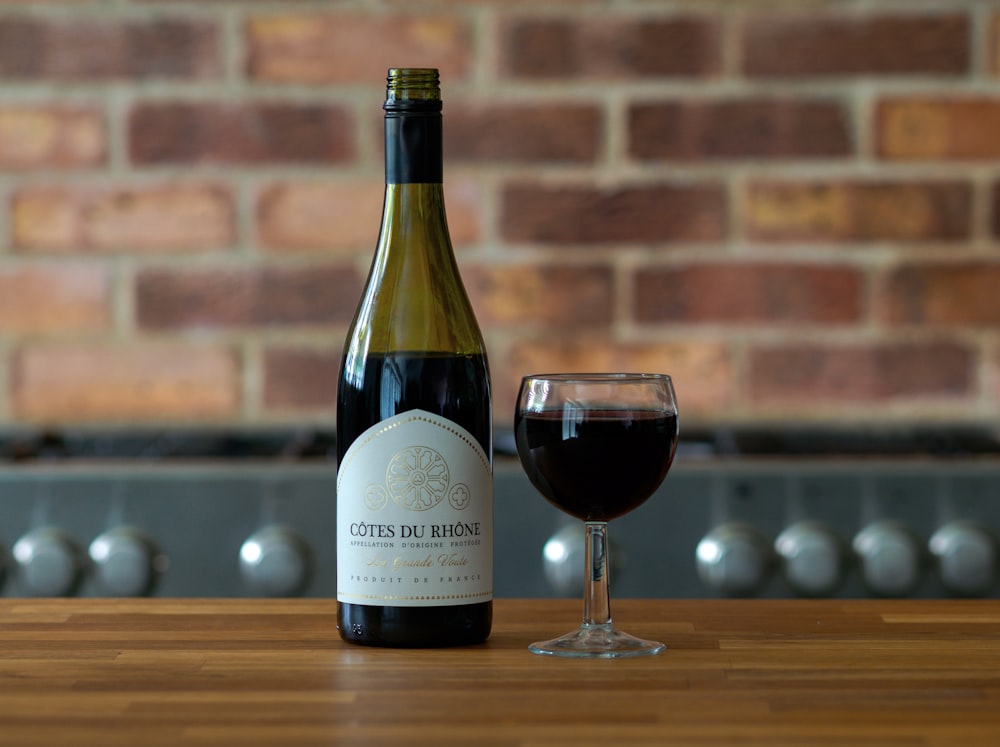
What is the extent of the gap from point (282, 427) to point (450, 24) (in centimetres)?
50

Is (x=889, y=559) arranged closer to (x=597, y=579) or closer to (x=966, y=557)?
(x=966, y=557)

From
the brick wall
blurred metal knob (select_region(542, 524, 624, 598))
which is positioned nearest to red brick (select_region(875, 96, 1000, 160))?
the brick wall

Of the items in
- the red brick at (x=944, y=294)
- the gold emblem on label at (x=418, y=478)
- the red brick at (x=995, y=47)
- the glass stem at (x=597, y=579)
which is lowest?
the glass stem at (x=597, y=579)

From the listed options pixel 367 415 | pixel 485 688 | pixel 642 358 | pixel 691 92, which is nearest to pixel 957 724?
pixel 485 688

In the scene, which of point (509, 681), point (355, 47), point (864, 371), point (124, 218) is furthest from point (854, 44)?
point (509, 681)

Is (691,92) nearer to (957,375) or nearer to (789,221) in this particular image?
(789,221)

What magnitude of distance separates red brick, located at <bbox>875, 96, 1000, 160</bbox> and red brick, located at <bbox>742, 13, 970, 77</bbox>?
37mm

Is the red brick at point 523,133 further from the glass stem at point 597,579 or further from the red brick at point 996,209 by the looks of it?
the glass stem at point 597,579

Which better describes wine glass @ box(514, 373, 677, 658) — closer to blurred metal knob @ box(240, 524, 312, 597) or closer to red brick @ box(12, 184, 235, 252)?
blurred metal knob @ box(240, 524, 312, 597)

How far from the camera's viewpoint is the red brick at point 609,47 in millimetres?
1664

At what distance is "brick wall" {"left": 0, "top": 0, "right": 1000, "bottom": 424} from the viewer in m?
1.64

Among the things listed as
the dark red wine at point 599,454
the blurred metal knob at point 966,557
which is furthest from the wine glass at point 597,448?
the blurred metal knob at point 966,557

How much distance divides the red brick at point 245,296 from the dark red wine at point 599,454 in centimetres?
87

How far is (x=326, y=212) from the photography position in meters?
1.68
